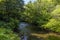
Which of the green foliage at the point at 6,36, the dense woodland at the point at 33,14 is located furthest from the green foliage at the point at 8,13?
the green foliage at the point at 6,36

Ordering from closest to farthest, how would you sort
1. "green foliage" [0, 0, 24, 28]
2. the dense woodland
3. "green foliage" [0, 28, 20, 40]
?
"green foliage" [0, 28, 20, 40] → "green foliage" [0, 0, 24, 28] → the dense woodland

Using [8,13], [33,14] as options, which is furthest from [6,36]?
[33,14]

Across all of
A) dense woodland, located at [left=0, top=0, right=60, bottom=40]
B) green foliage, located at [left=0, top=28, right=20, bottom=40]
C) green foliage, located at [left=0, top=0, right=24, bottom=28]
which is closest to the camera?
green foliage, located at [left=0, top=28, right=20, bottom=40]

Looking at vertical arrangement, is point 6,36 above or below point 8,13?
above

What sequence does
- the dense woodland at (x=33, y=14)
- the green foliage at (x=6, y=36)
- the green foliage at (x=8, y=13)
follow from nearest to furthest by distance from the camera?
the green foliage at (x=6, y=36) < the green foliage at (x=8, y=13) < the dense woodland at (x=33, y=14)

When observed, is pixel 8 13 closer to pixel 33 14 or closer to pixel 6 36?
pixel 33 14

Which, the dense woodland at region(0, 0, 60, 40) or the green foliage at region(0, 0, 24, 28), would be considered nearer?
the green foliage at region(0, 0, 24, 28)

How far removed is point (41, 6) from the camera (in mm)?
32531

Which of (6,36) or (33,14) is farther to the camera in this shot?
(33,14)

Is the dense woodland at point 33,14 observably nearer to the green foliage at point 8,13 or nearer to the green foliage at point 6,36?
the green foliage at point 8,13

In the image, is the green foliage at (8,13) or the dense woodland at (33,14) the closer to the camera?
the green foliage at (8,13)

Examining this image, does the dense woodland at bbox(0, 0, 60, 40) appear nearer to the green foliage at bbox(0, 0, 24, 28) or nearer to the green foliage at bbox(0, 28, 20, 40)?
the green foliage at bbox(0, 0, 24, 28)

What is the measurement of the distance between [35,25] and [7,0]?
9343mm

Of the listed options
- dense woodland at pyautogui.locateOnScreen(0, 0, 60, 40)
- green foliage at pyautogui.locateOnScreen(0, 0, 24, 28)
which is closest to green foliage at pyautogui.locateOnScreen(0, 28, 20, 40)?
green foliage at pyautogui.locateOnScreen(0, 0, 24, 28)
